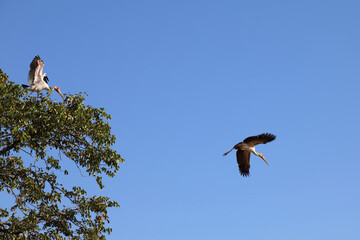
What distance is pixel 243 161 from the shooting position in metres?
22.5

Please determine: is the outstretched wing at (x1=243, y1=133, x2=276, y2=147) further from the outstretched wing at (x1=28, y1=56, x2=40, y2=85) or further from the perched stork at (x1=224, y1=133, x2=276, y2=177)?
the outstretched wing at (x1=28, y1=56, x2=40, y2=85)

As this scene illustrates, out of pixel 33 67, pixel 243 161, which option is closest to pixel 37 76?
pixel 33 67

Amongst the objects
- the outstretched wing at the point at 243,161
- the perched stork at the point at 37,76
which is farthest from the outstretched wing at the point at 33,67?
the outstretched wing at the point at 243,161

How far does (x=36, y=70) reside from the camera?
18.7 m

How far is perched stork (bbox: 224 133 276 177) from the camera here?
19781 mm

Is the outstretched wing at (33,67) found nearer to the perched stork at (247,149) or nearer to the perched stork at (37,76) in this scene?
the perched stork at (37,76)

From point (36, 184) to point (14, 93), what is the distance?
123 inches

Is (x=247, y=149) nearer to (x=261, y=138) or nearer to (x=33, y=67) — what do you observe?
(x=261, y=138)

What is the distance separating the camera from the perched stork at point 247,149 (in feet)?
64.9

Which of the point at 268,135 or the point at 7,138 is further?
the point at 268,135

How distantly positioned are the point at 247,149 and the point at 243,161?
143 centimetres

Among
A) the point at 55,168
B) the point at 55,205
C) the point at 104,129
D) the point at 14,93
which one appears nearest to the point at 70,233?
the point at 55,205

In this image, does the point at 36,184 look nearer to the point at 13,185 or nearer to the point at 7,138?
the point at 13,185

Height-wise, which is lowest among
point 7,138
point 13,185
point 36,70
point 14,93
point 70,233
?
point 70,233
